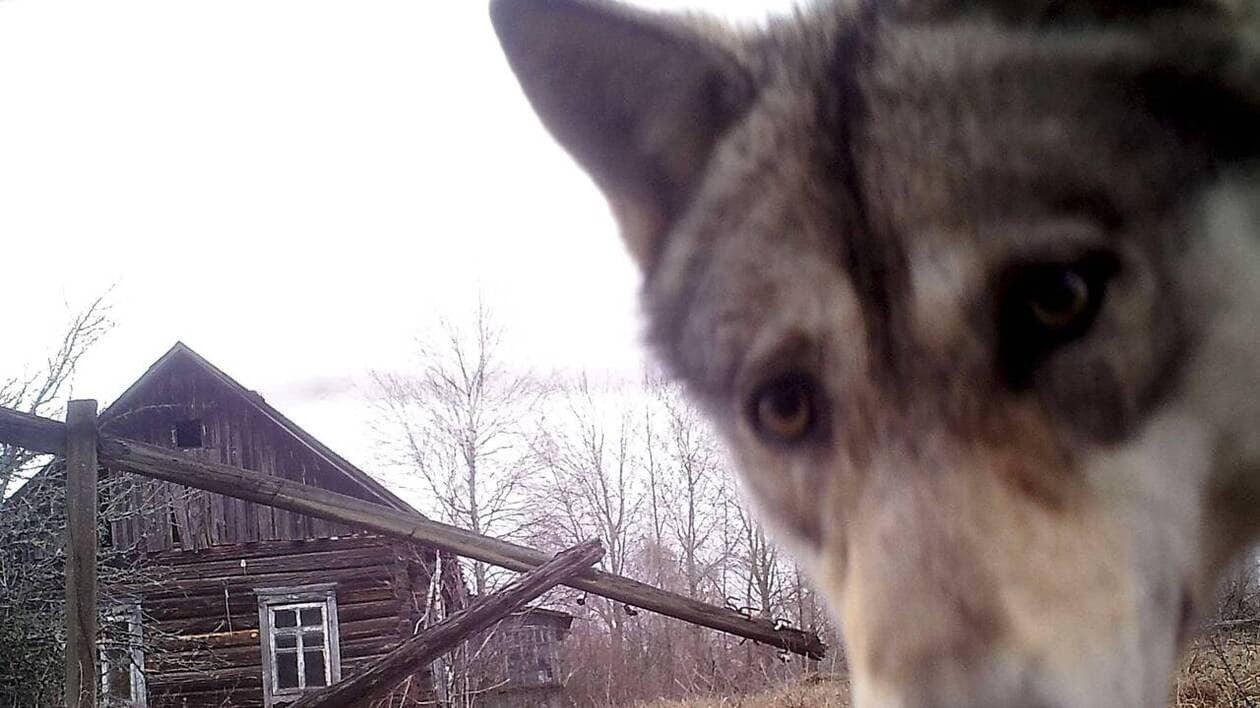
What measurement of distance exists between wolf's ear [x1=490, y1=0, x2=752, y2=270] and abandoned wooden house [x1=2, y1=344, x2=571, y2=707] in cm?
111

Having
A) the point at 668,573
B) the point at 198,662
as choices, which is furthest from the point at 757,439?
the point at 198,662

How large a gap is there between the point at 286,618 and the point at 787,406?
196cm

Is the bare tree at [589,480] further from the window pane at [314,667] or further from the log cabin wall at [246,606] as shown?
the window pane at [314,667]

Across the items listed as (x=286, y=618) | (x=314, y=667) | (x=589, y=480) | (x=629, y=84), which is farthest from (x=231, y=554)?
(x=629, y=84)

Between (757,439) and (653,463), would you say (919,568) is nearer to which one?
(757,439)

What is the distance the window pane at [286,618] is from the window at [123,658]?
1.12ft

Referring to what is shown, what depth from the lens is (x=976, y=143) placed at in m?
0.54

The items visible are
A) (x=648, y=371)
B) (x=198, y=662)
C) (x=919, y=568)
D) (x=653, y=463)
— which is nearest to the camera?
(x=919, y=568)

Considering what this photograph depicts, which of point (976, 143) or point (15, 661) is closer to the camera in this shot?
point (976, 143)

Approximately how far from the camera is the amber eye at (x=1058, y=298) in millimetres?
490

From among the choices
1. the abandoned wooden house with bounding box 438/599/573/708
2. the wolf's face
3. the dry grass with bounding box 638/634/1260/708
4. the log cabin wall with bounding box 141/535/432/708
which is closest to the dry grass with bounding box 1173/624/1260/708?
the dry grass with bounding box 638/634/1260/708

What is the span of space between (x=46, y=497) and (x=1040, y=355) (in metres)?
1.92

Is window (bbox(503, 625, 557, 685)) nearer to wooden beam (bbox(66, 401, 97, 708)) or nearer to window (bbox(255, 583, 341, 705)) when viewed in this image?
window (bbox(255, 583, 341, 705))

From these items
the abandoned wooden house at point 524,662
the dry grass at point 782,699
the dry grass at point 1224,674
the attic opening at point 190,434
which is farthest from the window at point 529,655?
the dry grass at point 1224,674
